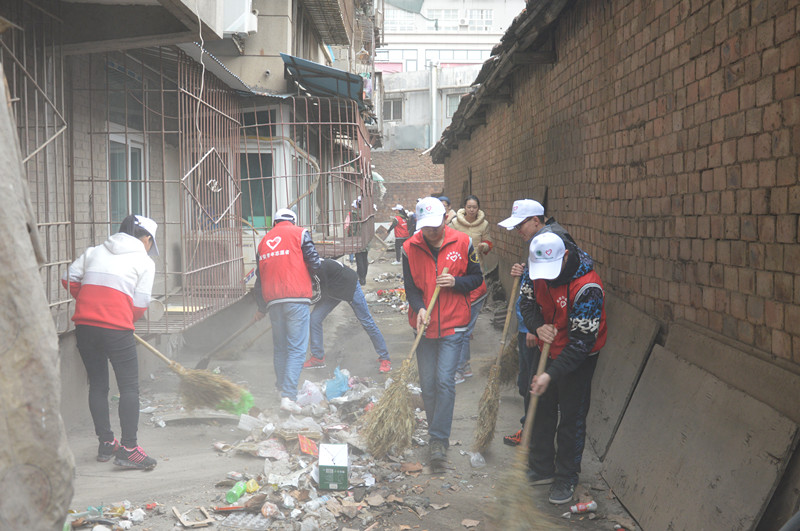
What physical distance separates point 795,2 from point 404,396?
3518mm

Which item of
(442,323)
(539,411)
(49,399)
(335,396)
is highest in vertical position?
(49,399)

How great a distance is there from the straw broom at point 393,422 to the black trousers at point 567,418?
3.32ft

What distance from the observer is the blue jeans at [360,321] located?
26.1ft

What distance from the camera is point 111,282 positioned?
4816 millimetres

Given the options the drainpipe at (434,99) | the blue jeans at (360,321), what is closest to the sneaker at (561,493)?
the blue jeans at (360,321)

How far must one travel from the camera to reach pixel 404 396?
5129 mm

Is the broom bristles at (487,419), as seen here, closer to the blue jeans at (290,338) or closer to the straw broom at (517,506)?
the straw broom at (517,506)

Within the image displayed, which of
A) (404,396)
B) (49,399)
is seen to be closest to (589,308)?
(404,396)

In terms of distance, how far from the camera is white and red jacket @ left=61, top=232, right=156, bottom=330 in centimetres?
479

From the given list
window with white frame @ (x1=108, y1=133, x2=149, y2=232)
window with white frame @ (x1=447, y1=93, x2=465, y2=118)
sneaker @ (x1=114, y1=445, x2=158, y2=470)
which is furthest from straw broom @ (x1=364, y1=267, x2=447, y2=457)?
window with white frame @ (x1=447, y1=93, x2=465, y2=118)

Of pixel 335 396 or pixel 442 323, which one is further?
pixel 335 396

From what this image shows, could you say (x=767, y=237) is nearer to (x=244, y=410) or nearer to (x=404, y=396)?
(x=404, y=396)

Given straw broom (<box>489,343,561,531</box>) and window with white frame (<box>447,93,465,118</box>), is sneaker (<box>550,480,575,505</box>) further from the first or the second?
window with white frame (<box>447,93,465,118</box>)

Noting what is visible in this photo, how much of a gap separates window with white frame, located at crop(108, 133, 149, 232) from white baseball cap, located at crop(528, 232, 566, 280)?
4946 millimetres
